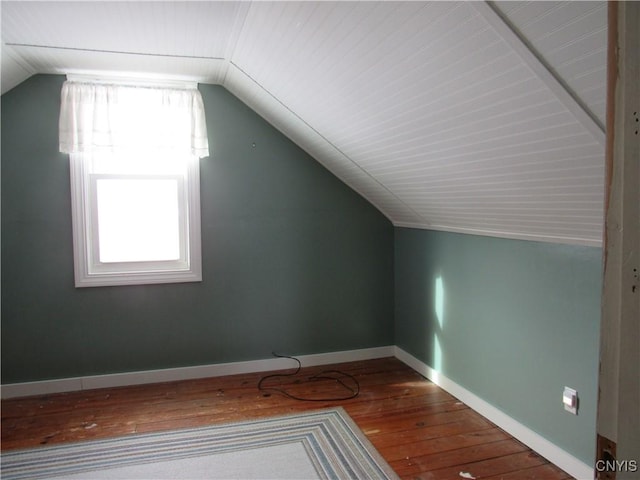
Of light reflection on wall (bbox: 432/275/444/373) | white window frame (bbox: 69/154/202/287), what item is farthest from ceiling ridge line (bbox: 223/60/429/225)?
white window frame (bbox: 69/154/202/287)

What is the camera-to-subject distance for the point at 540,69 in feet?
3.99

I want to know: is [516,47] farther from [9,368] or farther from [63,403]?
[9,368]

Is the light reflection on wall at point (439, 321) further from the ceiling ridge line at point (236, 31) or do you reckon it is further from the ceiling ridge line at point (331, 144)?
the ceiling ridge line at point (236, 31)

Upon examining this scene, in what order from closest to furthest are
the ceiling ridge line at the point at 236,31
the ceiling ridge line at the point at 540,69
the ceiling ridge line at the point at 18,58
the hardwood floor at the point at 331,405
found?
the ceiling ridge line at the point at 540,69
the ceiling ridge line at the point at 236,31
the hardwood floor at the point at 331,405
the ceiling ridge line at the point at 18,58

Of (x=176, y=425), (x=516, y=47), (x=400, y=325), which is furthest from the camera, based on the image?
(x=400, y=325)

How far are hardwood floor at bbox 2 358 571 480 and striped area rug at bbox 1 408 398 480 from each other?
0.35 feet

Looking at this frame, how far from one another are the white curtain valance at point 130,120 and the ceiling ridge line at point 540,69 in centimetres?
221

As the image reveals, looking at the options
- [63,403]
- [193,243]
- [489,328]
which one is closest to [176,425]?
[63,403]

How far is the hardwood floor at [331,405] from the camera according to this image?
2102mm

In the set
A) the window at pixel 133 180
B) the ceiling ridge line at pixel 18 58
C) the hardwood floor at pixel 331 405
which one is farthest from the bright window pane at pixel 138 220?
the hardwood floor at pixel 331 405

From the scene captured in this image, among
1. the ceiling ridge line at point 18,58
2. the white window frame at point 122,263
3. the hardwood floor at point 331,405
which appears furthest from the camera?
the white window frame at point 122,263

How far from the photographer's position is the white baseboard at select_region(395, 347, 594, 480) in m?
1.97

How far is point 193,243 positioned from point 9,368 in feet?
4.67

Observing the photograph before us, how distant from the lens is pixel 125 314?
3020 millimetres
